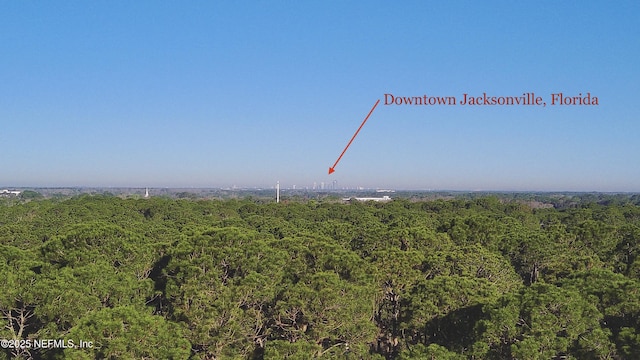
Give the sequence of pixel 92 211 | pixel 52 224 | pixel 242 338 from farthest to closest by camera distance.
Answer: pixel 92 211, pixel 52 224, pixel 242 338

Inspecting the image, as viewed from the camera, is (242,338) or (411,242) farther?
(411,242)

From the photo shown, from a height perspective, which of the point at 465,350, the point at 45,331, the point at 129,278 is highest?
the point at 129,278

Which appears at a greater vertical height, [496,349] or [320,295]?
[320,295]

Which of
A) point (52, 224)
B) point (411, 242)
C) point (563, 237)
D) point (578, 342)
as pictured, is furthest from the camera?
point (52, 224)

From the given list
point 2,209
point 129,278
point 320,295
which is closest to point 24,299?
point 129,278

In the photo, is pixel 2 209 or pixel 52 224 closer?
pixel 52 224

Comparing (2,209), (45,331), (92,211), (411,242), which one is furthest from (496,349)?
(2,209)

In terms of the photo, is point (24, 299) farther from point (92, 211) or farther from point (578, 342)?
point (92, 211)

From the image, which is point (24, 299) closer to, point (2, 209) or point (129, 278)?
point (129, 278)

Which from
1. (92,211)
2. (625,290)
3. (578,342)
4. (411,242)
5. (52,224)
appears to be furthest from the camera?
(92,211)
